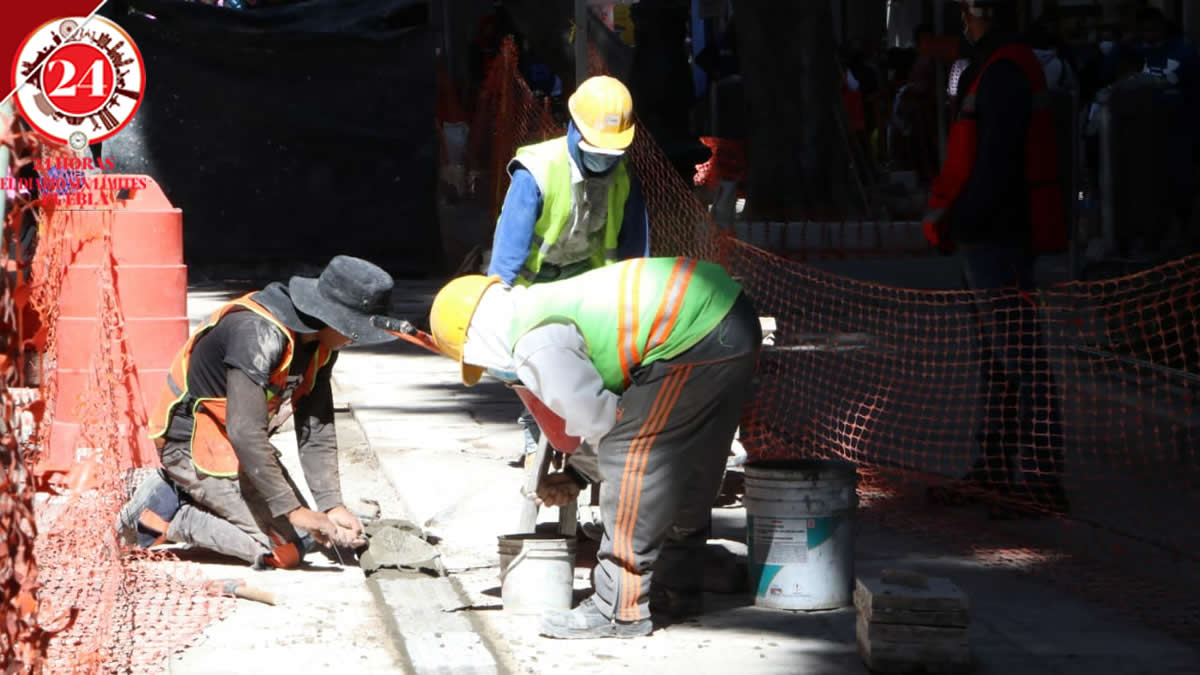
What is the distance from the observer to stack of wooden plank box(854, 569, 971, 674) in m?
5.16

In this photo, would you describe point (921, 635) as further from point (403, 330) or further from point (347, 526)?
point (347, 526)

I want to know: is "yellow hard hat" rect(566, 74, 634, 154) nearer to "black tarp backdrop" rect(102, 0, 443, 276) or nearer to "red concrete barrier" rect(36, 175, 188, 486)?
"red concrete barrier" rect(36, 175, 188, 486)

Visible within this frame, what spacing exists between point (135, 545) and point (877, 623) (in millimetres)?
3012

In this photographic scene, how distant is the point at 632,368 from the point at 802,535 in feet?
2.80

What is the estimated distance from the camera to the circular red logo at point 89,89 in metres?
9.73

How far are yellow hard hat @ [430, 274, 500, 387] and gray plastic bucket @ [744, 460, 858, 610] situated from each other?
42.9 inches

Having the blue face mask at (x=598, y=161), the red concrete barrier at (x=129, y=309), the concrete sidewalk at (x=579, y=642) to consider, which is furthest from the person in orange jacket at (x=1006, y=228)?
the red concrete barrier at (x=129, y=309)

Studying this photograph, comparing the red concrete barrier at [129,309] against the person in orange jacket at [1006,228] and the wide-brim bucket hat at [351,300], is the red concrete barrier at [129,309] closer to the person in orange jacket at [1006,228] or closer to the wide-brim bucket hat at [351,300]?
the wide-brim bucket hat at [351,300]

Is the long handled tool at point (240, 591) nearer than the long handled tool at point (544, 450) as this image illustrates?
No

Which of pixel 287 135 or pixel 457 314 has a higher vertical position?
pixel 287 135

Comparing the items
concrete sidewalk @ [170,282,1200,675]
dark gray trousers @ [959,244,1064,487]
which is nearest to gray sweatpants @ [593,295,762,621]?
concrete sidewalk @ [170,282,1200,675]

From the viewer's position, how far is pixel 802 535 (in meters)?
5.91

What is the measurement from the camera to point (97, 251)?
8109mm

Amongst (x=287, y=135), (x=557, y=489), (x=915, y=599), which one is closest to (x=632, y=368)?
(x=557, y=489)
